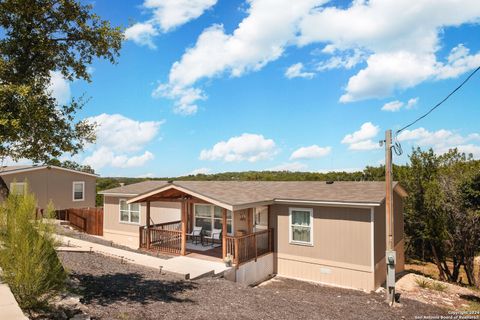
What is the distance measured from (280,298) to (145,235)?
25.2 feet

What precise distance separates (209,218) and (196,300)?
8320 mm

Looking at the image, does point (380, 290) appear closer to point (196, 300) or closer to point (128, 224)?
point (196, 300)

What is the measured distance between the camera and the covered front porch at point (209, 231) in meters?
12.8

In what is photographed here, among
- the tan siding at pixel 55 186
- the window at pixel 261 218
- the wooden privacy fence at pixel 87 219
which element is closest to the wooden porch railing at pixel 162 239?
the window at pixel 261 218

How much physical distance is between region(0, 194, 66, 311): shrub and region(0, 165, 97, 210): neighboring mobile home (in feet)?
65.2

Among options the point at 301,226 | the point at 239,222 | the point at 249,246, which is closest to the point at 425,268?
the point at 301,226

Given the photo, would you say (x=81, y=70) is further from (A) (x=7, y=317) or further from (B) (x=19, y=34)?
(A) (x=7, y=317)

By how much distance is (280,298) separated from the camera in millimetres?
9570

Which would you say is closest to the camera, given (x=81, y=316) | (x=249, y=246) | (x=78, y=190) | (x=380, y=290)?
(x=81, y=316)

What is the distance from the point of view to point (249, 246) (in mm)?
13195

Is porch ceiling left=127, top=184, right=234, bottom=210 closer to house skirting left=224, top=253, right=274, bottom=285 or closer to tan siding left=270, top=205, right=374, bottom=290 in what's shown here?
house skirting left=224, top=253, right=274, bottom=285

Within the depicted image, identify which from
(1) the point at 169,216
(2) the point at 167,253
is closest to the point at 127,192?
(1) the point at 169,216

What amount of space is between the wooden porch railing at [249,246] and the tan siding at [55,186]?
58.3 feet

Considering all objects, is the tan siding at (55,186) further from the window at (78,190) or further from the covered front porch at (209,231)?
the covered front porch at (209,231)
